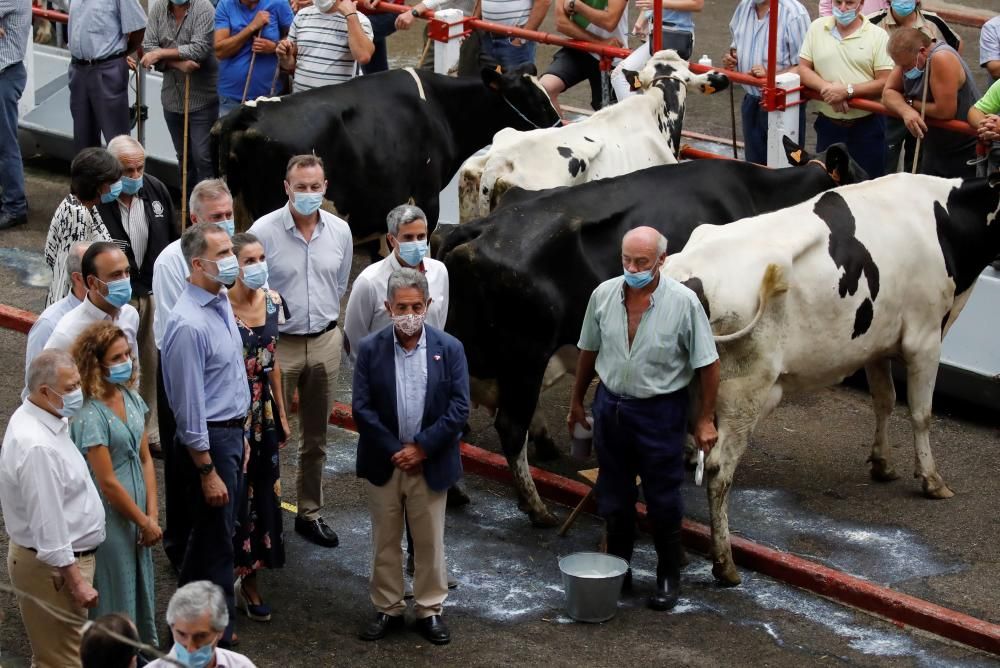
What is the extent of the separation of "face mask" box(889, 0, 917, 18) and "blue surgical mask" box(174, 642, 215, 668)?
760 cm

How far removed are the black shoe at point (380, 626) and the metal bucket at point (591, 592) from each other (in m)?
0.87

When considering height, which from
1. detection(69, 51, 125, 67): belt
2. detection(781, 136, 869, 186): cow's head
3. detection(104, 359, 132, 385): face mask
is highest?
detection(781, 136, 869, 186): cow's head

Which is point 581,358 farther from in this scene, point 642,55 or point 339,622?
point 642,55

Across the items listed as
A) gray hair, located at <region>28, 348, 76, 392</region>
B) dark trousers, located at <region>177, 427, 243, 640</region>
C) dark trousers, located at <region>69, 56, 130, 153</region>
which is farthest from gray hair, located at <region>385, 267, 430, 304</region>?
dark trousers, located at <region>69, 56, 130, 153</region>

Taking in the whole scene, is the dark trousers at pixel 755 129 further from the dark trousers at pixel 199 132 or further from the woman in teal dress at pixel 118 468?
the woman in teal dress at pixel 118 468

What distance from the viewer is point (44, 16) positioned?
52.7ft

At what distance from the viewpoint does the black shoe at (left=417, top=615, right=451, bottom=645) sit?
779 centimetres

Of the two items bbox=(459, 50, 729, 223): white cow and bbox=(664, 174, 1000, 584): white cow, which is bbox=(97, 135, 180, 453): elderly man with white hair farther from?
bbox=(664, 174, 1000, 584): white cow

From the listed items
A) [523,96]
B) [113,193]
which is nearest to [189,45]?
[523,96]

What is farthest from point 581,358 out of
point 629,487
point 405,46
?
point 405,46

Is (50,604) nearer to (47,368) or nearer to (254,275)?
(47,368)

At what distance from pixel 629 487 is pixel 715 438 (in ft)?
1.68

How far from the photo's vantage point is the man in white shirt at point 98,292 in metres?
7.66

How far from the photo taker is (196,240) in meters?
7.32
